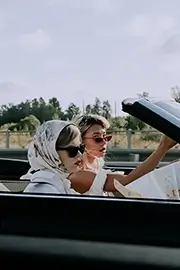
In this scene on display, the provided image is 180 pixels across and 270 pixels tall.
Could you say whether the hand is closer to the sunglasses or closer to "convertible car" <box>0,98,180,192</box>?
"convertible car" <box>0,98,180,192</box>

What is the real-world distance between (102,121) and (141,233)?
5.79ft

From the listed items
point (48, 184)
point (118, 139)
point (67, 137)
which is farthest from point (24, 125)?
point (48, 184)

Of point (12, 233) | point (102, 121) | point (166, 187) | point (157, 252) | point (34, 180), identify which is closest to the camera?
point (157, 252)

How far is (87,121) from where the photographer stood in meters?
3.72

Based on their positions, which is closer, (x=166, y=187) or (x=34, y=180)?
(x=166, y=187)

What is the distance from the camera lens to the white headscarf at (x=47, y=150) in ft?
9.75

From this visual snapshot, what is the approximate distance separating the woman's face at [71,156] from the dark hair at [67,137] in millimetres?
20

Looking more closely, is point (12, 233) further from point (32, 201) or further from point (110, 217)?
point (110, 217)

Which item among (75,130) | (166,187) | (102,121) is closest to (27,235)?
(166,187)

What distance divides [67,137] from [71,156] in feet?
0.32

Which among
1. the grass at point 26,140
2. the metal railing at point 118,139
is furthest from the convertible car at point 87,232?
the grass at point 26,140

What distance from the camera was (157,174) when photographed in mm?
2578

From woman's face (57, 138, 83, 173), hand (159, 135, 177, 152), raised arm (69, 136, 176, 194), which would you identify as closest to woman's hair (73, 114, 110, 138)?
raised arm (69, 136, 176, 194)

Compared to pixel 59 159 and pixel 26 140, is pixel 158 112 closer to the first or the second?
pixel 59 159
